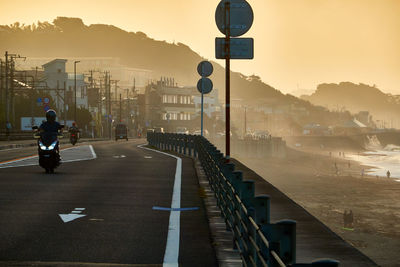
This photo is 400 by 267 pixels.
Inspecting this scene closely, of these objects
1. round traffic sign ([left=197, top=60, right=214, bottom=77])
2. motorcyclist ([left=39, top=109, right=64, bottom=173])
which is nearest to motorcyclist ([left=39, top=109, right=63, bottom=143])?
motorcyclist ([left=39, top=109, right=64, bottom=173])

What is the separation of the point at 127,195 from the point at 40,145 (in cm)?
632

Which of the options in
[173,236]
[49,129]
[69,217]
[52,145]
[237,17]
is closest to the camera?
[173,236]

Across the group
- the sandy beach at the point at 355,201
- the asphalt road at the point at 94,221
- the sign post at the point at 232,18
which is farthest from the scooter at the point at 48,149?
the sandy beach at the point at 355,201

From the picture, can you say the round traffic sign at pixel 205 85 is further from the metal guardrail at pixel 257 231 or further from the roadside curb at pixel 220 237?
the metal guardrail at pixel 257 231

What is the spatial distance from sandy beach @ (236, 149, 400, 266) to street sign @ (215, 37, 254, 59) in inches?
1046

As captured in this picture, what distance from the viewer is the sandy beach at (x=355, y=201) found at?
2046 inches

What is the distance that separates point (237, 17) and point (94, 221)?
670 cm

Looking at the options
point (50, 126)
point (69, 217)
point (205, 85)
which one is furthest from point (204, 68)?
point (69, 217)

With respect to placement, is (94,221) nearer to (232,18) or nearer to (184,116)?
(232,18)

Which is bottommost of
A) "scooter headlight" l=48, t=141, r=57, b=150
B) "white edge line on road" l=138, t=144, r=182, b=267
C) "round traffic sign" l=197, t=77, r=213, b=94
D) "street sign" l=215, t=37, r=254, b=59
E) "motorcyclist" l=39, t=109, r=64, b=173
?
"white edge line on road" l=138, t=144, r=182, b=267

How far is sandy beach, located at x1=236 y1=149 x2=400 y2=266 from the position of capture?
5197 centimetres

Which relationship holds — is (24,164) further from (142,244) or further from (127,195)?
(142,244)

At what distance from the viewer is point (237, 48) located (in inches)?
641

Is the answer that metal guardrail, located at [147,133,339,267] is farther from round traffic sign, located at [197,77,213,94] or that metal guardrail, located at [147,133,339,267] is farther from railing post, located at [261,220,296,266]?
round traffic sign, located at [197,77,213,94]
